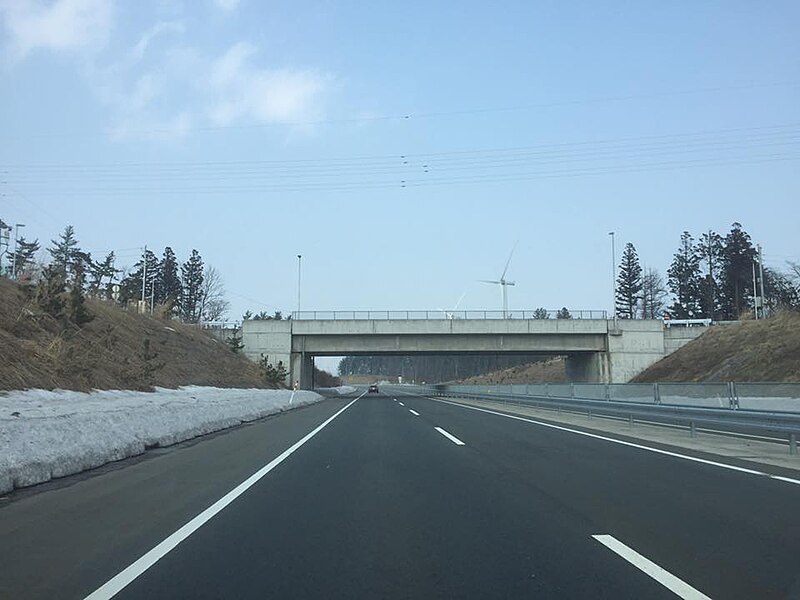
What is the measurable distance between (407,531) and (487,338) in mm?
57299

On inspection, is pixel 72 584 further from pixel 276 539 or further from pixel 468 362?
pixel 468 362

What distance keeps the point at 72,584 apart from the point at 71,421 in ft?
25.0

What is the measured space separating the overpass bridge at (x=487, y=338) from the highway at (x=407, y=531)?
1956 inches

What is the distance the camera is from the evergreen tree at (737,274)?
99625 mm

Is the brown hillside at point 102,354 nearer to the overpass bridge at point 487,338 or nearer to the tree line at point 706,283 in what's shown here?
the overpass bridge at point 487,338

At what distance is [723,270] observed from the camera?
104 metres

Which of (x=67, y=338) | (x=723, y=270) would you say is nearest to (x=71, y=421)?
(x=67, y=338)

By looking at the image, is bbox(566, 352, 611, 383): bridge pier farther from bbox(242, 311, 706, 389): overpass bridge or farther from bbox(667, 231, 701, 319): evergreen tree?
bbox(667, 231, 701, 319): evergreen tree

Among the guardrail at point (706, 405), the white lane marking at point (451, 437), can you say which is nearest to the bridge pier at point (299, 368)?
the guardrail at point (706, 405)

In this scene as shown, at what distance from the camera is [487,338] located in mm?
64562

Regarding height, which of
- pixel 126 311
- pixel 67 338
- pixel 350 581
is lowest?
pixel 350 581

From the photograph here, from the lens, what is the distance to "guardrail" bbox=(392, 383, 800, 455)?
51.6ft

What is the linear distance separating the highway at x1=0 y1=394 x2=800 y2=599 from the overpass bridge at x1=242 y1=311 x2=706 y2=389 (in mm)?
49692

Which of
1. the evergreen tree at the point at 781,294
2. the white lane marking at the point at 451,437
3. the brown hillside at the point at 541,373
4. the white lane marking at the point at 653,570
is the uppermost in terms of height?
the evergreen tree at the point at 781,294
